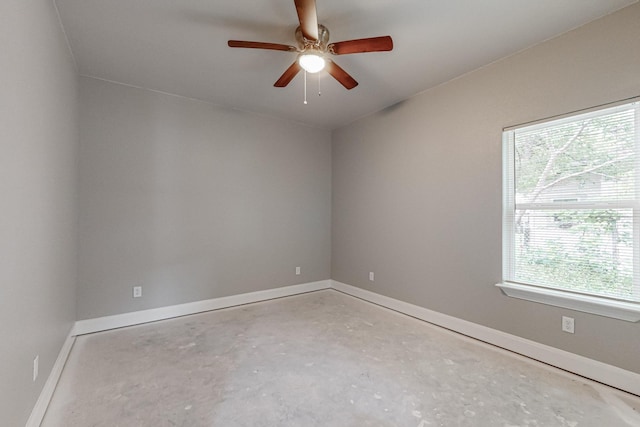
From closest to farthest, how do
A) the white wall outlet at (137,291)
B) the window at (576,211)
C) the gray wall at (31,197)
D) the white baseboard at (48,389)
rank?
1. the gray wall at (31,197)
2. the white baseboard at (48,389)
3. the window at (576,211)
4. the white wall outlet at (137,291)

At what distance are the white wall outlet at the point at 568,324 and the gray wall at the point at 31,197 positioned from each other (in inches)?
134

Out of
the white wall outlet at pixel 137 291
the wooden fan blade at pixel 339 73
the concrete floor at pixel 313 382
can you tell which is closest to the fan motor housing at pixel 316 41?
the wooden fan blade at pixel 339 73

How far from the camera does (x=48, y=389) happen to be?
5.82ft

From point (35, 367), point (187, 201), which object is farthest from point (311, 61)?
point (35, 367)

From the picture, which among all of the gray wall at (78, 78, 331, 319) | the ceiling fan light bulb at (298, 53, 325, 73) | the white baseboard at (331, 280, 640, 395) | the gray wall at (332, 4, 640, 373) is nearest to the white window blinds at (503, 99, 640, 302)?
the gray wall at (332, 4, 640, 373)

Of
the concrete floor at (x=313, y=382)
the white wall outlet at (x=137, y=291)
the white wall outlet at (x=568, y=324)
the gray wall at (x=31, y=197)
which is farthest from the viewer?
the white wall outlet at (x=137, y=291)

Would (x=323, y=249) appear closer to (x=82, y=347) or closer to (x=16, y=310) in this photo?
(x=82, y=347)

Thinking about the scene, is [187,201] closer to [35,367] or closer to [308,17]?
[35,367]

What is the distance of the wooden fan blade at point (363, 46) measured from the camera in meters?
1.84

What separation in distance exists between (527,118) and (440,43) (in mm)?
1001

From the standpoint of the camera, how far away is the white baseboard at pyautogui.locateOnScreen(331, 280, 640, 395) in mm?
1909

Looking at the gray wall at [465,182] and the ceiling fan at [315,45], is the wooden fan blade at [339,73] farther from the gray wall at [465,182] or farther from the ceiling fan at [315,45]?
the gray wall at [465,182]

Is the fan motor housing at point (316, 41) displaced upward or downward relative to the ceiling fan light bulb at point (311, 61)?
upward

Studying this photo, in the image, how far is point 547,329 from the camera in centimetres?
226
